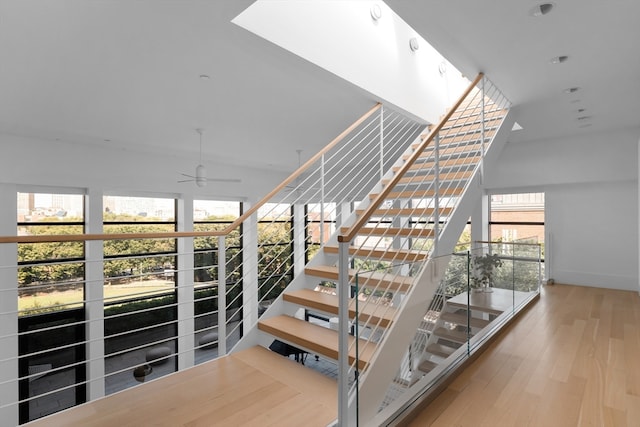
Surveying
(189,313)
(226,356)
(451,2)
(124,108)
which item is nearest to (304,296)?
(226,356)

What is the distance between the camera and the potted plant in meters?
2.86

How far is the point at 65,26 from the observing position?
83.3 inches

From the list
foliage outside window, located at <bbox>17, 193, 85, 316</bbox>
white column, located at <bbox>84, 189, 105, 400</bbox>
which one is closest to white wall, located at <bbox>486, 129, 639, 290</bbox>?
white column, located at <bbox>84, 189, 105, 400</bbox>

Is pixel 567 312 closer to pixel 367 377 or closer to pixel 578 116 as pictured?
pixel 578 116

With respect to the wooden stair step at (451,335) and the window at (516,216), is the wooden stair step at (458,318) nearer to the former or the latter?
the wooden stair step at (451,335)

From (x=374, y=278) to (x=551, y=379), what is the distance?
1.51m

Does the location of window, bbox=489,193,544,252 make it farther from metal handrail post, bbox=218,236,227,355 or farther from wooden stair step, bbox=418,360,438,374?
metal handrail post, bbox=218,236,227,355

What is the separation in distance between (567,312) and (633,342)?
0.93 meters

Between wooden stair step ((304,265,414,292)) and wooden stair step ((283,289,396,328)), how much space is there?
12cm

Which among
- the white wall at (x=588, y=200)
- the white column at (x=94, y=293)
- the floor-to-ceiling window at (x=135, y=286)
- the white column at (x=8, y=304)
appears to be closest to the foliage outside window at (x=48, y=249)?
the white column at (x=94, y=293)

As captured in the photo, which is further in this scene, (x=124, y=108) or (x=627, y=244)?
(x=627, y=244)

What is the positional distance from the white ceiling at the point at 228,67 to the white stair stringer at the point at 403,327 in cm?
124

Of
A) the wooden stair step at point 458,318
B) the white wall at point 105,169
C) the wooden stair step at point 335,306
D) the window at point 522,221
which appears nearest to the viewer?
the wooden stair step at point 335,306

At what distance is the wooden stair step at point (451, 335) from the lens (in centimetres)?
244
